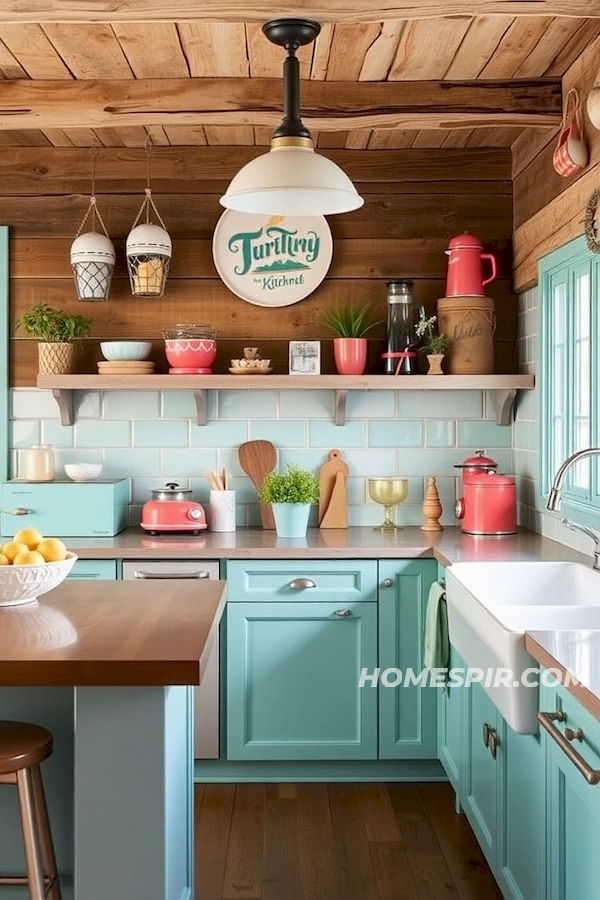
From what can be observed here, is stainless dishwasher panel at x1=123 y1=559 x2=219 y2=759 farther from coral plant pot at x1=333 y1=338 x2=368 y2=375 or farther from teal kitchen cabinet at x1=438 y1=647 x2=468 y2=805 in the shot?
coral plant pot at x1=333 y1=338 x2=368 y2=375

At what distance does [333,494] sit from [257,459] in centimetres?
35

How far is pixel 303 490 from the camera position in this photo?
4219mm

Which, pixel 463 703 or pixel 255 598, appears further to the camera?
pixel 255 598

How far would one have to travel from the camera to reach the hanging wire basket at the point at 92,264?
431cm

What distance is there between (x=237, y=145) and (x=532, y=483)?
1.83m

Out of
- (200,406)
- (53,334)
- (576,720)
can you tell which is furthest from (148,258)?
(576,720)

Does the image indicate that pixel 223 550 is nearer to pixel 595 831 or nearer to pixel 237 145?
pixel 237 145

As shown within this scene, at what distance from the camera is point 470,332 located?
4355mm

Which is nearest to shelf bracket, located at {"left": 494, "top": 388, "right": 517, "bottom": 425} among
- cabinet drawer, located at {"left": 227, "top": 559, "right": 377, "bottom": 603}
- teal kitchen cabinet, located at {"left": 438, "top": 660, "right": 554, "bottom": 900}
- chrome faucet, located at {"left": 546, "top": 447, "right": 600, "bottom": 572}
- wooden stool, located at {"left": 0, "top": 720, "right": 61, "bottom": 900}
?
cabinet drawer, located at {"left": 227, "top": 559, "right": 377, "bottom": 603}

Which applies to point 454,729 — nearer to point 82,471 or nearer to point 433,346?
point 433,346

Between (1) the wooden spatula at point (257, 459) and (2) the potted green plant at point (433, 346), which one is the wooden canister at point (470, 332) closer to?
(2) the potted green plant at point (433, 346)

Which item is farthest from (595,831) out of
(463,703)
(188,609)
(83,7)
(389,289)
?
(389,289)

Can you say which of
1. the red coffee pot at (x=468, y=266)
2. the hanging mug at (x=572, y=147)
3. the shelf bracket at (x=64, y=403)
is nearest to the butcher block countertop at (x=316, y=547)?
the shelf bracket at (x=64, y=403)

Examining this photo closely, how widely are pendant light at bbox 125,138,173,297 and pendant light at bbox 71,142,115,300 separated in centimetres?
9
